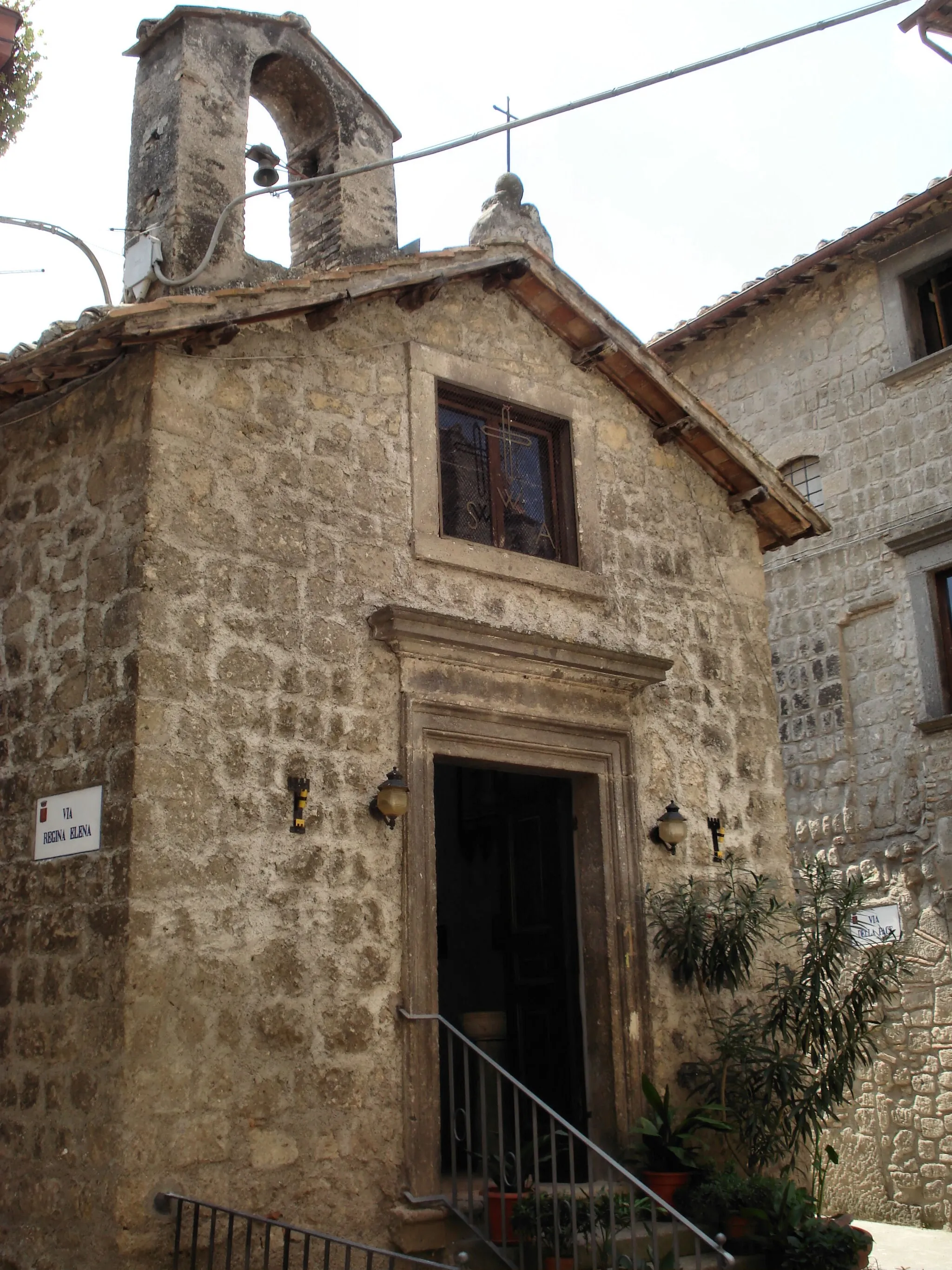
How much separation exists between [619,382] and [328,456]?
270 cm

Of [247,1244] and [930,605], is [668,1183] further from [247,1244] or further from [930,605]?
[930,605]

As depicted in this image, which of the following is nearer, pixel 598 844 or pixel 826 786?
Result: pixel 598 844

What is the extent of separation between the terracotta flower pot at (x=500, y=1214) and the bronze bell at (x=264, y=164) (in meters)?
6.46

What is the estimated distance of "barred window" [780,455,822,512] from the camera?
506 inches

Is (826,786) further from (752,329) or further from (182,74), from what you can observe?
(182,74)

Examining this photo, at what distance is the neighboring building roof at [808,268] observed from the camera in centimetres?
1173

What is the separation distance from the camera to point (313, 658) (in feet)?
22.1

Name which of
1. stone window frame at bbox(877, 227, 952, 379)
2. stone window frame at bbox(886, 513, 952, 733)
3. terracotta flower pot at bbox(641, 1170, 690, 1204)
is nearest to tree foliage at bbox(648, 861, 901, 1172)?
terracotta flower pot at bbox(641, 1170, 690, 1204)

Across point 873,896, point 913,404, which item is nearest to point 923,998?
point 873,896

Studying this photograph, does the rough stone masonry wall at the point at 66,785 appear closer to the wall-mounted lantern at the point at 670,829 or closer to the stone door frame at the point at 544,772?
the stone door frame at the point at 544,772

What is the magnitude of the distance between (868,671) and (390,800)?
266 inches

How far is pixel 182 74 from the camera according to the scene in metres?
7.99

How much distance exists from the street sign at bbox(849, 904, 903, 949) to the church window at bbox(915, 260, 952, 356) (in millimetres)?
5120

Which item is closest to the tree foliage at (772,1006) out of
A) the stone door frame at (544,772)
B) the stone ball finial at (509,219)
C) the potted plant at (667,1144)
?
the potted plant at (667,1144)
